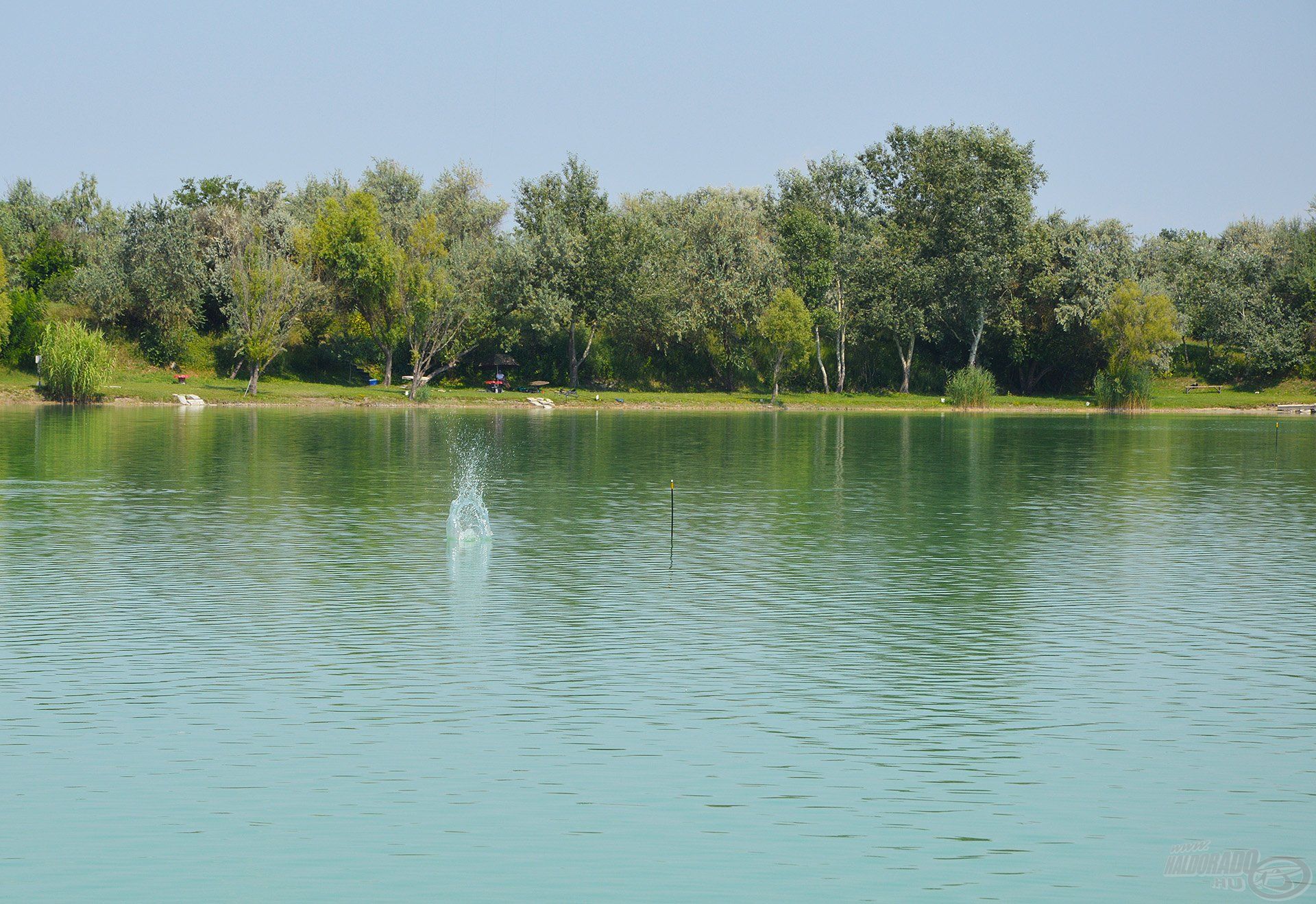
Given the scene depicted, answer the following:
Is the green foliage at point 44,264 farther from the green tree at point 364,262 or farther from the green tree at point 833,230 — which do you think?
the green tree at point 833,230

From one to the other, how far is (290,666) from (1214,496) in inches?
1383

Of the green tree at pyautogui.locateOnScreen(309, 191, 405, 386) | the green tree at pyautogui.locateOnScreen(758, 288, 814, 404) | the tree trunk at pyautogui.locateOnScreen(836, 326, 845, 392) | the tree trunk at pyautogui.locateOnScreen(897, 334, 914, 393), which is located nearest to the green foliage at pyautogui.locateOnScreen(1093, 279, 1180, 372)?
the tree trunk at pyautogui.locateOnScreen(897, 334, 914, 393)

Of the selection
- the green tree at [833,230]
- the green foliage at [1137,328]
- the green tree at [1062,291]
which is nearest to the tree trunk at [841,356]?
the green tree at [833,230]

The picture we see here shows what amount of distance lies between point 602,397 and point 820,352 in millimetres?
22997

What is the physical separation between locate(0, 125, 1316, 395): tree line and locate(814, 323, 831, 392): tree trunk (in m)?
0.57

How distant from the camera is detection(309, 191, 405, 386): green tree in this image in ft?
356

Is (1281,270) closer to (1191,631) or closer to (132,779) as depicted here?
(1191,631)

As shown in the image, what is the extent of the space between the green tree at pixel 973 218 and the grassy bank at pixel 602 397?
898 cm

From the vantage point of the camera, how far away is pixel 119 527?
3256 cm

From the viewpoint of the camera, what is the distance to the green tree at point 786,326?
114 meters

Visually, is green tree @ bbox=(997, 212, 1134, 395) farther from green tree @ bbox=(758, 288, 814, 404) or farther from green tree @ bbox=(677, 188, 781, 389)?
green tree @ bbox=(677, 188, 781, 389)

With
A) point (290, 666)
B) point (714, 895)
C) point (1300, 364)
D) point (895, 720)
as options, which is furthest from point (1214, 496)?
point (1300, 364)

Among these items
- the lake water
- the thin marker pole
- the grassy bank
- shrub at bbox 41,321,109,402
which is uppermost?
shrub at bbox 41,321,109,402

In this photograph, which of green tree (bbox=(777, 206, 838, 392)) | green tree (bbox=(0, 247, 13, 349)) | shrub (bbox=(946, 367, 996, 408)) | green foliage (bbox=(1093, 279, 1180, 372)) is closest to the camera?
green tree (bbox=(0, 247, 13, 349))
